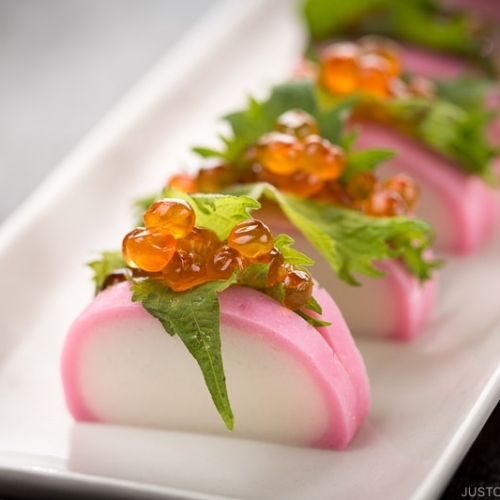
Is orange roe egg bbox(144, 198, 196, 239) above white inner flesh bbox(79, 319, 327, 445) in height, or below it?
above

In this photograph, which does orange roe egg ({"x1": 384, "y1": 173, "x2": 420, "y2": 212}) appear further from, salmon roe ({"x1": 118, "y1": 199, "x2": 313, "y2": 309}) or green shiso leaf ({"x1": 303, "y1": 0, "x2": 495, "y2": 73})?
green shiso leaf ({"x1": 303, "y1": 0, "x2": 495, "y2": 73})

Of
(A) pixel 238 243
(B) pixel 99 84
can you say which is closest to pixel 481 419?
(A) pixel 238 243

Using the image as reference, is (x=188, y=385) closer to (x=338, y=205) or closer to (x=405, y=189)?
(x=338, y=205)

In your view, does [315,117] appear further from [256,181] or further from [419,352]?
[419,352]

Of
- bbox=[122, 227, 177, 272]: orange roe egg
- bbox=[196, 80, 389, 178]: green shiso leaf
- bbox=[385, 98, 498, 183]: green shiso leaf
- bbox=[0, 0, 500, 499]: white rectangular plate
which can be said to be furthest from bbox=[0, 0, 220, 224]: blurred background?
bbox=[122, 227, 177, 272]: orange roe egg

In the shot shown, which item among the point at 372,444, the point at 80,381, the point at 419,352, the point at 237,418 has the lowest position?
the point at 419,352

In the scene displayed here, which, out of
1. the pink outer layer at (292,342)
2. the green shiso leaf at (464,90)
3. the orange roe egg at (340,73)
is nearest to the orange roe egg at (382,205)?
the pink outer layer at (292,342)
